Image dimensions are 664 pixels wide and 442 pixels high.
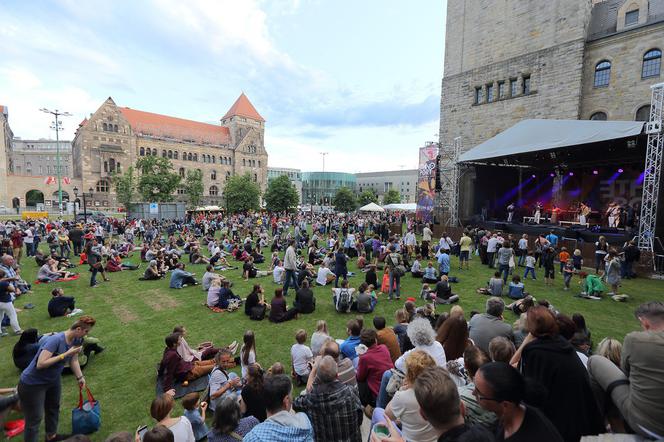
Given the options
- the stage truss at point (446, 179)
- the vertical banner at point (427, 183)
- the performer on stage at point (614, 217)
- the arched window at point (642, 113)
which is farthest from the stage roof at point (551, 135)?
the stage truss at point (446, 179)

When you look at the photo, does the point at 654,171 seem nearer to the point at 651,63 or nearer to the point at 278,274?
the point at 651,63

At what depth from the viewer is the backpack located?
940 centimetres

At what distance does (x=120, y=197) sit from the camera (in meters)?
44.8

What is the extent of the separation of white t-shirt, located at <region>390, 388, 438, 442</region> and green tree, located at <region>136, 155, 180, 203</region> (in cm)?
4862

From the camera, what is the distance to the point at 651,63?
21.1 m

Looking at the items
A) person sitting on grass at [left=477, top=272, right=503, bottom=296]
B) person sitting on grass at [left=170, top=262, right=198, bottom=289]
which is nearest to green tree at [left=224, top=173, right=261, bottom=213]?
person sitting on grass at [left=170, top=262, right=198, bottom=289]

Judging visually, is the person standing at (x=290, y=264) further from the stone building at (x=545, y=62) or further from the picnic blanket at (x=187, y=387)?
the stone building at (x=545, y=62)

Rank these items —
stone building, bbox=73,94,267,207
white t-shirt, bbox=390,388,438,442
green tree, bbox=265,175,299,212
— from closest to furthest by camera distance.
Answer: white t-shirt, bbox=390,388,438,442 < green tree, bbox=265,175,299,212 < stone building, bbox=73,94,267,207

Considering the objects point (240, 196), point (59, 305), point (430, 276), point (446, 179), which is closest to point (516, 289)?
point (430, 276)

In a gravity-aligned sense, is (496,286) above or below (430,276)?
above

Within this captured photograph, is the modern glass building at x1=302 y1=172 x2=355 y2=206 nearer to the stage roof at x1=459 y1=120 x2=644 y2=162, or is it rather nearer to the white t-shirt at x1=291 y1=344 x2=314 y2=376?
the stage roof at x1=459 y1=120 x2=644 y2=162

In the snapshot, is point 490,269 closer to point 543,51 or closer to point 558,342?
point 558,342

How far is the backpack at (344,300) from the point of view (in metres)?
9.40

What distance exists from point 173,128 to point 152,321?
241ft
